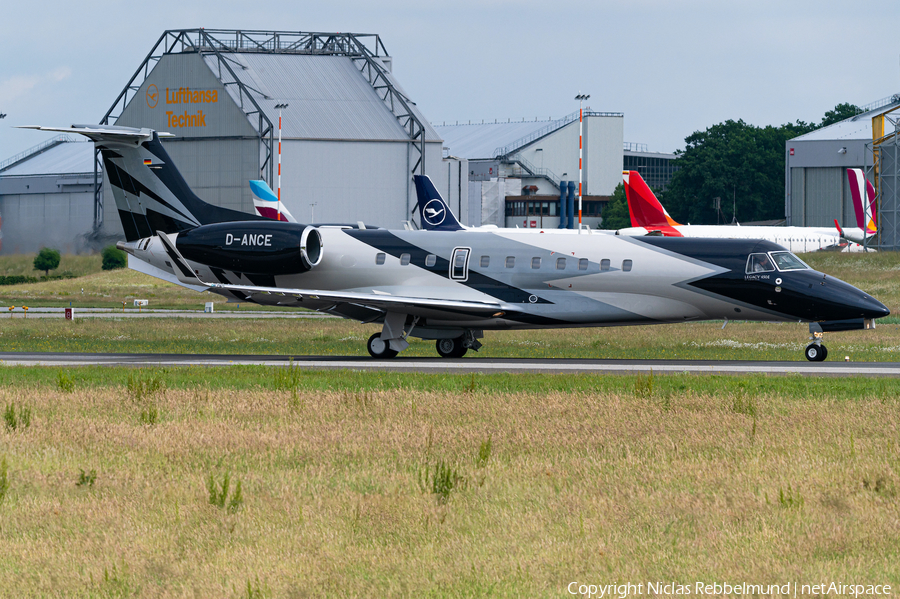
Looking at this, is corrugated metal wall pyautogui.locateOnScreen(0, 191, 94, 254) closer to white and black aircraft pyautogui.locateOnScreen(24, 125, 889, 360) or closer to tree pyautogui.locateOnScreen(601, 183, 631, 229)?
white and black aircraft pyautogui.locateOnScreen(24, 125, 889, 360)

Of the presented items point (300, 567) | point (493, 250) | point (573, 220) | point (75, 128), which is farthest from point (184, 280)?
point (573, 220)

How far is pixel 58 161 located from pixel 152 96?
28555mm

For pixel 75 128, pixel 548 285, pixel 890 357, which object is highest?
pixel 75 128

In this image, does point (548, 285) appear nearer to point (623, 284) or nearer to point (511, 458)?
point (623, 284)

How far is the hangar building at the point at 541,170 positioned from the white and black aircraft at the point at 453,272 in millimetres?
102655

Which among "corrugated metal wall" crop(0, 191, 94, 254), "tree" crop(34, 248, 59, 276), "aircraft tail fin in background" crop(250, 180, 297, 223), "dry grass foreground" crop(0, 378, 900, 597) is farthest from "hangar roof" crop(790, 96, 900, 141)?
"dry grass foreground" crop(0, 378, 900, 597)

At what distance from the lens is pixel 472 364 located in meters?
26.5

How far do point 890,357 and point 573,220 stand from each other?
111 meters

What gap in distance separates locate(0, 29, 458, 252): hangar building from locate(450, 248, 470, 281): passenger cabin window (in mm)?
59481

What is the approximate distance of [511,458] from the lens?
44.1 feet

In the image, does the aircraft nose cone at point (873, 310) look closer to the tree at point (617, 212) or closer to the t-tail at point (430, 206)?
the t-tail at point (430, 206)

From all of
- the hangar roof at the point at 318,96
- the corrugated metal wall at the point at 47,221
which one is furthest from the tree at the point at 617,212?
the corrugated metal wall at the point at 47,221

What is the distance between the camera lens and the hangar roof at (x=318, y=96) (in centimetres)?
8856

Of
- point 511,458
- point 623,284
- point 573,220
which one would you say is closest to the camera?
point 511,458
